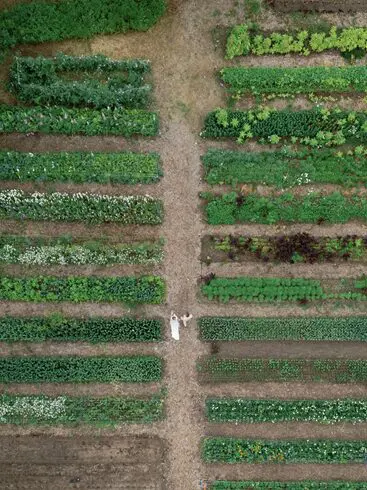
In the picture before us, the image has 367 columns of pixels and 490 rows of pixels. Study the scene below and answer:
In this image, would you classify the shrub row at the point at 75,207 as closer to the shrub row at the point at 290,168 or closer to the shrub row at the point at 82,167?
the shrub row at the point at 82,167

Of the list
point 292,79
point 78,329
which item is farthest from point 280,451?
point 292,79

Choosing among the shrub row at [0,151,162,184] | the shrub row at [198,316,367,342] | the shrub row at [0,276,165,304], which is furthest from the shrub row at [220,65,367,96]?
the shrub row at [198,316,367,342]

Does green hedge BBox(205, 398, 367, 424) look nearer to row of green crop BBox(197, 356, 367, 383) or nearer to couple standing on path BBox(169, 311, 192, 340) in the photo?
row of green crop BBox(197, 356, 367, 383)

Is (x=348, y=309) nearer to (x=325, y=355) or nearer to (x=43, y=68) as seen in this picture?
(x=325, y=355)

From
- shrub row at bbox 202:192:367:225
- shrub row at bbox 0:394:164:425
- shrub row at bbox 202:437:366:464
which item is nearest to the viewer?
shrub row at bbox 0:394:164:425

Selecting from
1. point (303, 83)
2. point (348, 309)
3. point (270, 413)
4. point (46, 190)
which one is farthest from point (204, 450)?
point (303, 83)

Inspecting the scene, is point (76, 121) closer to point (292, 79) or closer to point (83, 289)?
point (83, 289)

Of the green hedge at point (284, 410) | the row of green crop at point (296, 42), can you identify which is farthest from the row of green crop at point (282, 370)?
the row of green crop at point (296, 42)
